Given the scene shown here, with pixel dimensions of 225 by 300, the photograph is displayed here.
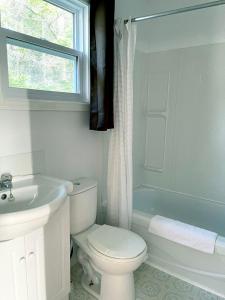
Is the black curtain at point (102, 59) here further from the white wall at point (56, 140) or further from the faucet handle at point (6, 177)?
the faucet handle at point (6, 177)

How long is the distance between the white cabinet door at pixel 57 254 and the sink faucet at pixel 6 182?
301 millimetres

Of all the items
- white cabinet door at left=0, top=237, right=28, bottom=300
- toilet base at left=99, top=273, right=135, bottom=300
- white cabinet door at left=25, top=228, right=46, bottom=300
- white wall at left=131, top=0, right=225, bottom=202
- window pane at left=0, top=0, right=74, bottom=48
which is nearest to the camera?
white cabinet door at left=0, top=237, right=28, bottom=300

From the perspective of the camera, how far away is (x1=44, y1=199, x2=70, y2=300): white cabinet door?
4.36 feet

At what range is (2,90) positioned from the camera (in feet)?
4.52

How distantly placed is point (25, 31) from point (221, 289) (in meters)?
2.25

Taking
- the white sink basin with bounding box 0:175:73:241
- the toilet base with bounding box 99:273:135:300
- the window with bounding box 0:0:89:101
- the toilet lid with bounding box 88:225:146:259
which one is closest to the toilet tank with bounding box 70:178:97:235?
the toilet lid with bounding box 88:225:146:259

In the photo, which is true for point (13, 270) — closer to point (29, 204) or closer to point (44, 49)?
point (29, 204)

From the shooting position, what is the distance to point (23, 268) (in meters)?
1.15

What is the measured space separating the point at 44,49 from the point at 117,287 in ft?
5.59

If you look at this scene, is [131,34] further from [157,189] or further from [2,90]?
[157,189]

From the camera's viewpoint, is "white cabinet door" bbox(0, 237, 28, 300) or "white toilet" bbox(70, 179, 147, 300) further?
"white toilet" bbox(70, 179, 147, 300)

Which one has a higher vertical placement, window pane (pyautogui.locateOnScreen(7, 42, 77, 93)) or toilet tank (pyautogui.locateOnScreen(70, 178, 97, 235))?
window pane (pyautogui.locateOnScreen(7, 42, 77, 93))

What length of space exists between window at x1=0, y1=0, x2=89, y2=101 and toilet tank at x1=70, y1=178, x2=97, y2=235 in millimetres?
689

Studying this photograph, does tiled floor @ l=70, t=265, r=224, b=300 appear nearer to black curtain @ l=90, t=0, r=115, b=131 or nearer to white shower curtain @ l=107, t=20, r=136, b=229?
white shower curtain @ l=107, t=20, r=136, b=229
